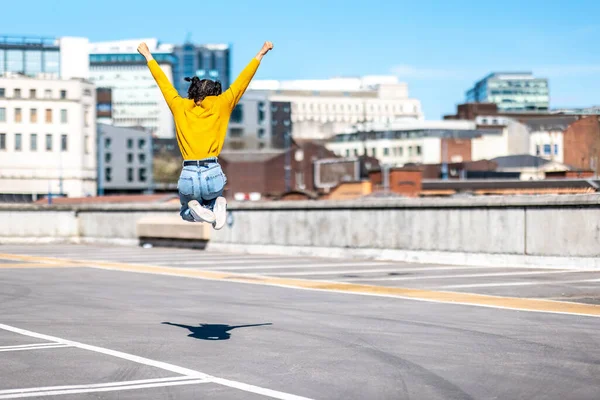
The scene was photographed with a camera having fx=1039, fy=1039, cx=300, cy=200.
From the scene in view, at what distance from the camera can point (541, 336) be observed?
475 inches

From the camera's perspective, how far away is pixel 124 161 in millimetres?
183375

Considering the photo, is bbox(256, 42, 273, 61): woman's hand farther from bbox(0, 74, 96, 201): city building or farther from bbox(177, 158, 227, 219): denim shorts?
bbox(0, 74, 96, 201): city building

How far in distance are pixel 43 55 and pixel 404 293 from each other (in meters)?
161

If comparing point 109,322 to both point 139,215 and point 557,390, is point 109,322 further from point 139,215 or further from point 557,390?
point 139,215

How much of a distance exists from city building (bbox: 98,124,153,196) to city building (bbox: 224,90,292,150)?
160 ft

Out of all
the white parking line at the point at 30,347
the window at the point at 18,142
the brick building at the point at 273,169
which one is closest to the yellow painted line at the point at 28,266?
the white parking line at the point at 30,347

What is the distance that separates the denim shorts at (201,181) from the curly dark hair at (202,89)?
68cm

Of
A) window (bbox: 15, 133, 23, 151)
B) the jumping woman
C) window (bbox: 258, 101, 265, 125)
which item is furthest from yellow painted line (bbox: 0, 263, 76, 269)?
window (bbox: 15, 133, 23, 151)

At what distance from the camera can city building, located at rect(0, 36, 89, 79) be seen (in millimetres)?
170500

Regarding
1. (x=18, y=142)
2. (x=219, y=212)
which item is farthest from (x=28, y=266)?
(x=18, y=142)

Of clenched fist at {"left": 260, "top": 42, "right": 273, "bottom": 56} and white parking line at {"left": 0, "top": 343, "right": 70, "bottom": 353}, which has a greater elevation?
clenched fist at {"left": 260, "top": 42, "right": 273, "bottom": 56}

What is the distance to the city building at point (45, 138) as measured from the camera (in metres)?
132

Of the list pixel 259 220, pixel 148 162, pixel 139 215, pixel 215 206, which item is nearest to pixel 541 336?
pixel 215 206

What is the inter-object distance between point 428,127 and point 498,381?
492 ft
